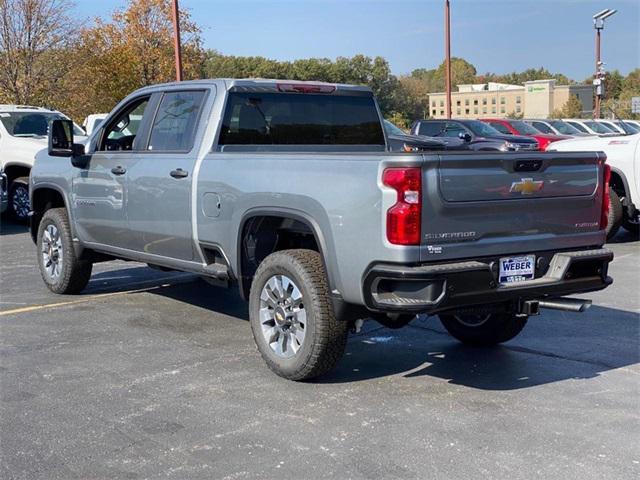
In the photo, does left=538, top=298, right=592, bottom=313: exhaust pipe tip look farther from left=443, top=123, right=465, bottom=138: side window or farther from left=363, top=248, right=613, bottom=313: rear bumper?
left=443, top=123, right=465, bottom=138: side window

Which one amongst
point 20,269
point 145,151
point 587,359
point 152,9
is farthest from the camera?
point 152,9

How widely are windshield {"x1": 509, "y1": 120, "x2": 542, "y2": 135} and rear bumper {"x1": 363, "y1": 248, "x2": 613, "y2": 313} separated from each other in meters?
20.5

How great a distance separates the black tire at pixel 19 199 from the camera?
45.7 ft

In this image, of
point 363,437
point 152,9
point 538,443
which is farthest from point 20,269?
point 152,9

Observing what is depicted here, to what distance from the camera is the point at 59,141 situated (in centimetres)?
Result: 730

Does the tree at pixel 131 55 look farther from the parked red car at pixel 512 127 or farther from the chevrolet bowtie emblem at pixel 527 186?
the chevrolet bowtie emblem at pixel 527 186

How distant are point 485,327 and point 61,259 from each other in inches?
166

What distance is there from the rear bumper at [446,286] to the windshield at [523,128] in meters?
20.5

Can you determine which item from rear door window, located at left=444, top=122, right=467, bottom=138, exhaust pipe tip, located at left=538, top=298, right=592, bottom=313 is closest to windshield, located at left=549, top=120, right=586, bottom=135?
rear door window, located at left=444, top=122, right=467, bottom=138

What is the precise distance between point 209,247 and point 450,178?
2118 millimetres

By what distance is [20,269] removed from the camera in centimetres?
958

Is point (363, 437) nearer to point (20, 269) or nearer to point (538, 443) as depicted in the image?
point (538, 443)

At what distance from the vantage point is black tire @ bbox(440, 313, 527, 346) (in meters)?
5.93

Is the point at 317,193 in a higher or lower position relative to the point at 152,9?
lower
